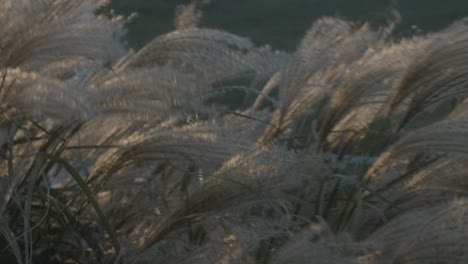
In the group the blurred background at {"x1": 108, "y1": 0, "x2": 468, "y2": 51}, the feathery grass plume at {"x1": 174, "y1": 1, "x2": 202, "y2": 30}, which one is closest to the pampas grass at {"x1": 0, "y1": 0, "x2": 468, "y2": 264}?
the feathery grass plume at {"x1": 174, "y1": 1, "x2": 202, "y2": 30}

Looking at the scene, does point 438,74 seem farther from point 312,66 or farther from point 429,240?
point 429,240

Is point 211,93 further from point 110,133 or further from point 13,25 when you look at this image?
point 13,25

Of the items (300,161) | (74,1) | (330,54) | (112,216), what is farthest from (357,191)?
(74,1)

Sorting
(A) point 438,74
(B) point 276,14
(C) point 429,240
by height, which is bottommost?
(B) point 276,14

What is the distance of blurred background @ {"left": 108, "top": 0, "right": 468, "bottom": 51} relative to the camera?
597 inches

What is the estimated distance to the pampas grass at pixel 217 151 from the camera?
1924mm

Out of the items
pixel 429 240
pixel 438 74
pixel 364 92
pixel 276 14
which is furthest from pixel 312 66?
pixel 276 14

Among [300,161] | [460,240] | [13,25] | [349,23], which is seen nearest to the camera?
[460,240]

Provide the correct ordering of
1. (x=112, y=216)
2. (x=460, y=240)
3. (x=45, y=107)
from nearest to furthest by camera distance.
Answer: (x=460, y=240) → (x=45, y=107) → (x=112, y=216)

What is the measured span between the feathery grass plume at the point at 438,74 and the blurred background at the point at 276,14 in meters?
11.4

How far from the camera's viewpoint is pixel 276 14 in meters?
17.5

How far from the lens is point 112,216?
252 cm

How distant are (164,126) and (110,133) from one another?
41cm

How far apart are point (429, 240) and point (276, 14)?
1595cm
